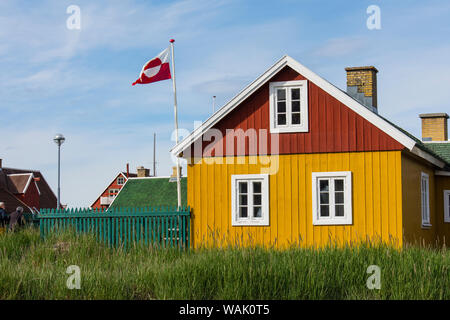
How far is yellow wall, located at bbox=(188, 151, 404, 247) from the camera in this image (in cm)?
1767

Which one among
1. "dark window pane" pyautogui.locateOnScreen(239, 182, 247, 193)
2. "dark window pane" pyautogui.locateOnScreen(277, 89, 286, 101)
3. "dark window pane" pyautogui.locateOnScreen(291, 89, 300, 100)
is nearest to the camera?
"dark window pane" pyautogui.locateOnScreen(291, 89, 300, 100)

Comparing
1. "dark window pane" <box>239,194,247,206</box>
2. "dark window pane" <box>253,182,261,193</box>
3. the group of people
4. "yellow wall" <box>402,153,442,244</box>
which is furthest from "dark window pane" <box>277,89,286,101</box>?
the group of people

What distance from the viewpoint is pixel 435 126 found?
30.6m

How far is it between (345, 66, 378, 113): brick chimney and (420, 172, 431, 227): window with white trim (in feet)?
11.5

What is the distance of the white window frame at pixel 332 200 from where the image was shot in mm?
17875

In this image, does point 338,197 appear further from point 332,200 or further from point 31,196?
point 31,196

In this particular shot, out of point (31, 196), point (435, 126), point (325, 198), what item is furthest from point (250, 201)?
point (31, 196)

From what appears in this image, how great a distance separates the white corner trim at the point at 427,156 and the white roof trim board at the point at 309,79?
3.49 feet

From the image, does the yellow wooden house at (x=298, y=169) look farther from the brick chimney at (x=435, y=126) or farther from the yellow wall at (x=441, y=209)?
the brick chimney at (x=435, y=126)

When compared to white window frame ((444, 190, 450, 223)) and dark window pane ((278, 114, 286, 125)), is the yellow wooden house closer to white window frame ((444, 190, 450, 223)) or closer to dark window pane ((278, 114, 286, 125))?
dark window pane ((278, 114, 286, 125))

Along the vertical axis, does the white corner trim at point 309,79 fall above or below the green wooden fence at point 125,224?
above

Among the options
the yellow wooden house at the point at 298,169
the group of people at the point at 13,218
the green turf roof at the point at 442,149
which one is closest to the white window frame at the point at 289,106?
the yellow wooden house at the point at 298,169
